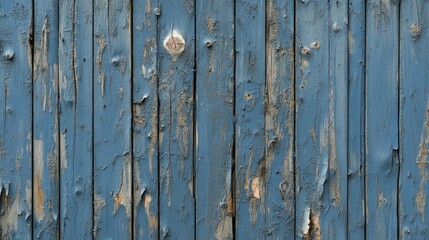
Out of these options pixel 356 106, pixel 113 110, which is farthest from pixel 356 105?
pixel 113 110

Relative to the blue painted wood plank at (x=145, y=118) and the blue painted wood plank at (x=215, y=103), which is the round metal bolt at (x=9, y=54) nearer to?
the blue painted wood plank at (x=145, y=118)

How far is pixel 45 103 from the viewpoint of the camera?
2.70 m

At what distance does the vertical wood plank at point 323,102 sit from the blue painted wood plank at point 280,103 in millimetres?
29

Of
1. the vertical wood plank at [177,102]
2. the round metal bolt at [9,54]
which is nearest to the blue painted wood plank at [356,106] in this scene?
the vertical wood plank at [177,102]

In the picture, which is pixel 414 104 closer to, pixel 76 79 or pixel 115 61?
pixel 115 61

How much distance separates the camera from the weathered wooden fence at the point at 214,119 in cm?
264

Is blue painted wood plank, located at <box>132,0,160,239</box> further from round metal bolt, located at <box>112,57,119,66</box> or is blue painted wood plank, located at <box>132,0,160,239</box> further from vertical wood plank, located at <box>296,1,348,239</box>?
vertical wood plank, located at <box>296,1,348,239</box>

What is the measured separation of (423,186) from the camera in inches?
104

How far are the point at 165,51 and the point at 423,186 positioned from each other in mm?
1052

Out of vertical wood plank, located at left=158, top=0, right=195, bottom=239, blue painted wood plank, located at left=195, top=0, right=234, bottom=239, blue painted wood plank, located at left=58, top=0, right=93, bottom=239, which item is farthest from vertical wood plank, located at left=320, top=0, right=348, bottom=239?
blue painted wood plank, located at left=58, top=0, right=93, bottom=239

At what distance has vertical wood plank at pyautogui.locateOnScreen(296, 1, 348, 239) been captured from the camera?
2646 mm

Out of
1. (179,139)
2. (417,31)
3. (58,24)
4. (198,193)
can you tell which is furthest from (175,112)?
(417,31)

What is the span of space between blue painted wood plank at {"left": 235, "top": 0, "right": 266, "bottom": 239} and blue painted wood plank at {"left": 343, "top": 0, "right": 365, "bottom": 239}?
1.03ft

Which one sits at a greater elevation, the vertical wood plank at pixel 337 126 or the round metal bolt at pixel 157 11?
the round metal bolt at pixel 157 11
